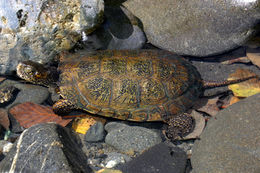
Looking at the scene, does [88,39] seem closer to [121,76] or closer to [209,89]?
[121,76]

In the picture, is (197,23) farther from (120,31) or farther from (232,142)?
(232,142)

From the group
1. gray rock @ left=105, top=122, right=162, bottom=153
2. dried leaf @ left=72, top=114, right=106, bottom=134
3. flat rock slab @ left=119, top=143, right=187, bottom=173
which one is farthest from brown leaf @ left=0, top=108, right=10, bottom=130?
flat rock slab @ left=119, top=143, right=187, bottom=173

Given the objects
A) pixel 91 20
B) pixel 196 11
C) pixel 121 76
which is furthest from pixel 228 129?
pixel 91 20

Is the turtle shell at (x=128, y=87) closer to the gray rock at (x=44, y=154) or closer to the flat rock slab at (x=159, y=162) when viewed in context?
the flat rock slab at (x=159, y=162)

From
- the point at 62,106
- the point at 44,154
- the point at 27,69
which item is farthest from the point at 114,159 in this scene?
the point at 27,69

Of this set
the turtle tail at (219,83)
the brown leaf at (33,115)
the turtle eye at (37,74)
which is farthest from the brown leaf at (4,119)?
the turtle tail at (219,83)

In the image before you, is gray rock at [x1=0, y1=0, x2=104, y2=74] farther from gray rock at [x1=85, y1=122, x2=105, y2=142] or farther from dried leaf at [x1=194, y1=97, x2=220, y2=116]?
dried leaf at [x1=194, y1=97, x2=220, y2=116]
